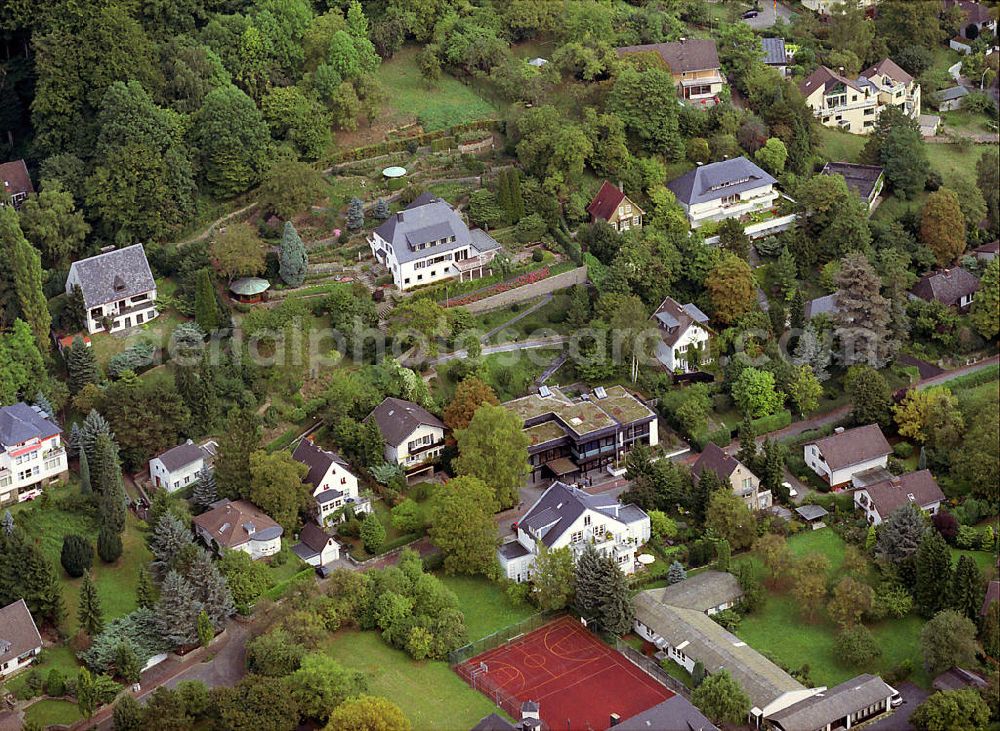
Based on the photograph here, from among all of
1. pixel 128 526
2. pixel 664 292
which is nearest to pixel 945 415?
pixel 664 292

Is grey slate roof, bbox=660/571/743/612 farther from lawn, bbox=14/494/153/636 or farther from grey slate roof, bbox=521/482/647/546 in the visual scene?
lawn, bbox=14/494/153/636

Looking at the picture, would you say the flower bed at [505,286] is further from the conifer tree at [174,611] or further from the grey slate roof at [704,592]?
the conifer tree at [174,611]

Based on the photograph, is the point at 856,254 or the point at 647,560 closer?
the point at 647,560

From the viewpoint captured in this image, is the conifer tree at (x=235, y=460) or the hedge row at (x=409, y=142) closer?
the conifer tree at (x=235, y=460)

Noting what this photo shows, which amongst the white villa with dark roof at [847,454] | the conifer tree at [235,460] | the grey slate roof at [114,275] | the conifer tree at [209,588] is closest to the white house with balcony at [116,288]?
the grey slate roof at [114,275]

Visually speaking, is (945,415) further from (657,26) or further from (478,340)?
(657,26)
